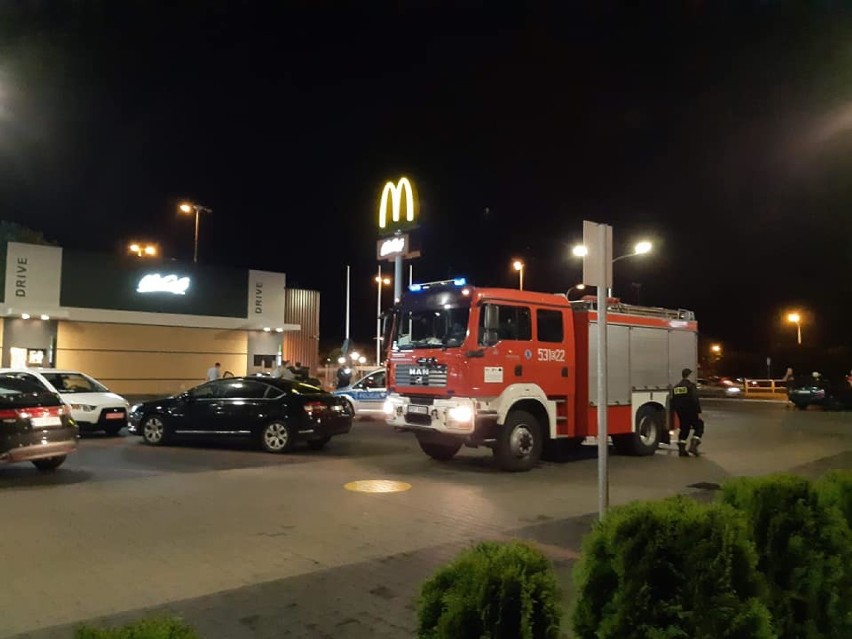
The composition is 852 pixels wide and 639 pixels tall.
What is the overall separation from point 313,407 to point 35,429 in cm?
500

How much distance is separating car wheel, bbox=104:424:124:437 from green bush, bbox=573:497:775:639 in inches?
620

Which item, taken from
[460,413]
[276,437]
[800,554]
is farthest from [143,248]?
[800,554]

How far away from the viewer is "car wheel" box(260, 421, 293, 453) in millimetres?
14127

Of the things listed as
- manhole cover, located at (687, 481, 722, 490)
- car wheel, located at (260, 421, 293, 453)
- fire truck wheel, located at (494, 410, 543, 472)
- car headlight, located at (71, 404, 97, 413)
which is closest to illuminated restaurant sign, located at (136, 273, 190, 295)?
car headlight, located at (71, 404, 97, 413)

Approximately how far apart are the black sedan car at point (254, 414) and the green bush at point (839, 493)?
1050cm

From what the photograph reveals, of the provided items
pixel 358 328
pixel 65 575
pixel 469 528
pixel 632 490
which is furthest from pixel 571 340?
pixel 358 328

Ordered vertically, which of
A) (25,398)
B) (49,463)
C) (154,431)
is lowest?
(49,463)

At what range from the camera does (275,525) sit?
7.96 meters

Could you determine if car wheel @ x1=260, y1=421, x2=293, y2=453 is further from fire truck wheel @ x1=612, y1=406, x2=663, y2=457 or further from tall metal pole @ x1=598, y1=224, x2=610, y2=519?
tall metal pole @ x1=598, y1=224, x2=610, y2=519

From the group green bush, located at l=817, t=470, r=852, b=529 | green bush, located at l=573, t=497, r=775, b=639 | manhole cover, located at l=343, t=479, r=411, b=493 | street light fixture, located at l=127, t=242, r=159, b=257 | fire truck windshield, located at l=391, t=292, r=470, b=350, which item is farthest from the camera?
street light fixture, located at l=127, t=242, r=159, b=257

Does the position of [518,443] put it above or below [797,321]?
below

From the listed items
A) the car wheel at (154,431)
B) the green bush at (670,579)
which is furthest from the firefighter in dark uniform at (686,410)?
the green bush at (670,579)

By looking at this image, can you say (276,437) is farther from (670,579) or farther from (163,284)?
(163,284)

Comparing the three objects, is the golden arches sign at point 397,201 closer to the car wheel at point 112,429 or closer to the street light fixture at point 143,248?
the car wheel at point 112,429
